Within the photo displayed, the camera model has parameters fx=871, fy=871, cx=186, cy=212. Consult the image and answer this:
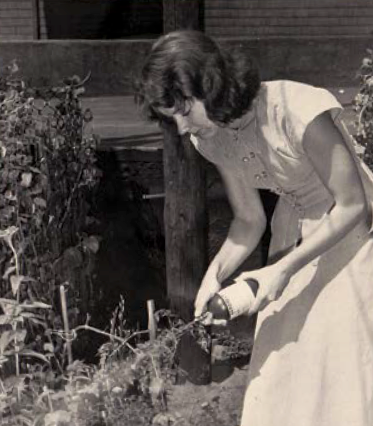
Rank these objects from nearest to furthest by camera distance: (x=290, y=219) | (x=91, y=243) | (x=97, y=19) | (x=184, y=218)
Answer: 1. (x=290, y=219)
2. (x=184, y=218)
3. (x=91, y=243)
4. (x=97, y=19)

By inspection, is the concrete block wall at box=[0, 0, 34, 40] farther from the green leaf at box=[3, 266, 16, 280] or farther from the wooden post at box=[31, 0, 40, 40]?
the green leaf at box=[3, 266, 16, 280]

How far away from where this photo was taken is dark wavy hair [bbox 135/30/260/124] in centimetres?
242

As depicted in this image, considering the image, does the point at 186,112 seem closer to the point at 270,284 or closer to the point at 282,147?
the point at 282,147

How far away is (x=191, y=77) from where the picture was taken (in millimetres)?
2428

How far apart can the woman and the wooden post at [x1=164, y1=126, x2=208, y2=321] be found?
98 centimetres

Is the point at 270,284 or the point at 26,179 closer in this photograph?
the point at 270,284

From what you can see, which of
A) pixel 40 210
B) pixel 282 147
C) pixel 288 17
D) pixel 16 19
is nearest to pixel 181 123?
pixel 282 147

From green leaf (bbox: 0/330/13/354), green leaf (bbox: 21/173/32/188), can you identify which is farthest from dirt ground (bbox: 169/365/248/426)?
green leaf (bbox: 21/173/32/188)

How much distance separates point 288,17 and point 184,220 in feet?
29.4

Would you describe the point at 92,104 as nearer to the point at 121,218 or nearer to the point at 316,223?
the point at 121,218

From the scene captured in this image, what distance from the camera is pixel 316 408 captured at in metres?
2.74

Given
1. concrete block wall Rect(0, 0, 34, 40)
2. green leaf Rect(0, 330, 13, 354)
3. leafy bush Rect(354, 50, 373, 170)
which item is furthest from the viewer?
concrete block wall Rect(0, 0, 34, 40)

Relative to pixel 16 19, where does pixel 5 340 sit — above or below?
below

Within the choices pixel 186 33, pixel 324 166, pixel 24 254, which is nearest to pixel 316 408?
pixel 324 166
